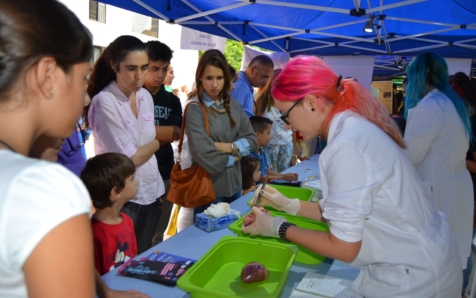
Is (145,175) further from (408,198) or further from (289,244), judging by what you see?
(408,198)

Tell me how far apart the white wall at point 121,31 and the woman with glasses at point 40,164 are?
28.1 feet

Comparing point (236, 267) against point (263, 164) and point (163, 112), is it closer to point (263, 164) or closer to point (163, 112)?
point (163, 112)

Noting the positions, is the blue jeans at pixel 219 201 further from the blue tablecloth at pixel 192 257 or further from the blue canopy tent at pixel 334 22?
the blue canopy tent at pixel 334 22

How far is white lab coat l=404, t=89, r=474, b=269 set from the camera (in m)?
2.44

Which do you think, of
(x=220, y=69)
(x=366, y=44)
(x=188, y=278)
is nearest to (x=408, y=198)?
(x=188, y=278)

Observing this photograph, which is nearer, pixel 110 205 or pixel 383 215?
pixel 383 215

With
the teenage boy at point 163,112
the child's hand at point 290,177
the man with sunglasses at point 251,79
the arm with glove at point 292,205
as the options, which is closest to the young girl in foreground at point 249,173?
the child's hand at point 290,177

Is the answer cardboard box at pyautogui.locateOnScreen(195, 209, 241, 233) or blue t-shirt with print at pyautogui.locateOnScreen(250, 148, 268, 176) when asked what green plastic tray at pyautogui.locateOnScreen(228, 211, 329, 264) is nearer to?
cardboard box at pyautogui.locateOnScreen(195, 209, 241, 233)

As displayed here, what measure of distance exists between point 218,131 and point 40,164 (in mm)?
2094

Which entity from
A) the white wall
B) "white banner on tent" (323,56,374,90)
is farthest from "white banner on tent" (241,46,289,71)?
the white wall

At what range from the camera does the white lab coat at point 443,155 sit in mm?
2436

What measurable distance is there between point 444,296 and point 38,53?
50.3 inches

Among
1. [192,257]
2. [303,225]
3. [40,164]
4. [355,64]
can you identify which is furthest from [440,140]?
[355,64]

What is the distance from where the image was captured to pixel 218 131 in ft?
8.61
